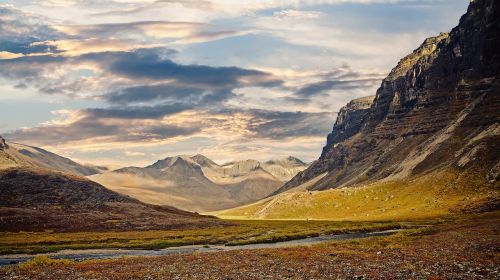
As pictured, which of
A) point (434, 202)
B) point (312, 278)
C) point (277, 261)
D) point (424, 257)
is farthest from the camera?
point (434, 202)

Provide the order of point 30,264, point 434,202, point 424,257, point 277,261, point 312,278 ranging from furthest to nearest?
point 434,202, point 30,264, point 277,261, point 424,257, point 312,278

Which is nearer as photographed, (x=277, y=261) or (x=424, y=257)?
(x=424, y=257)

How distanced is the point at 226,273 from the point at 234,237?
80.6 metres

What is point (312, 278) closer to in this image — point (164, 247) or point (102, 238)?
point (164, 247)

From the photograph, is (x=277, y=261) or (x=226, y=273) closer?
(x=226, y=273)

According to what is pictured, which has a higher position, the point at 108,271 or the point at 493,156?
the point at 493,156

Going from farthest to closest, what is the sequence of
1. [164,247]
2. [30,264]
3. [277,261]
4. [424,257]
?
[164,247]
[30,264]
[277,261]
[424,257]

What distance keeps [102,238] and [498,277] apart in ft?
361

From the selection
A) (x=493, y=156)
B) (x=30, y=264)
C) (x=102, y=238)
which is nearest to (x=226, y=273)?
(x=30, y=264)

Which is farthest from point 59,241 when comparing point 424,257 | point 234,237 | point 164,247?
point 424,257

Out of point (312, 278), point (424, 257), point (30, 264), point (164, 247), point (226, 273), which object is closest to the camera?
A: point (312, 278)

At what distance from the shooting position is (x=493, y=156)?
647ft

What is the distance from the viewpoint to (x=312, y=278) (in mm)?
41562

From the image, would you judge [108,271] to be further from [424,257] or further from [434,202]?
[434,202]
